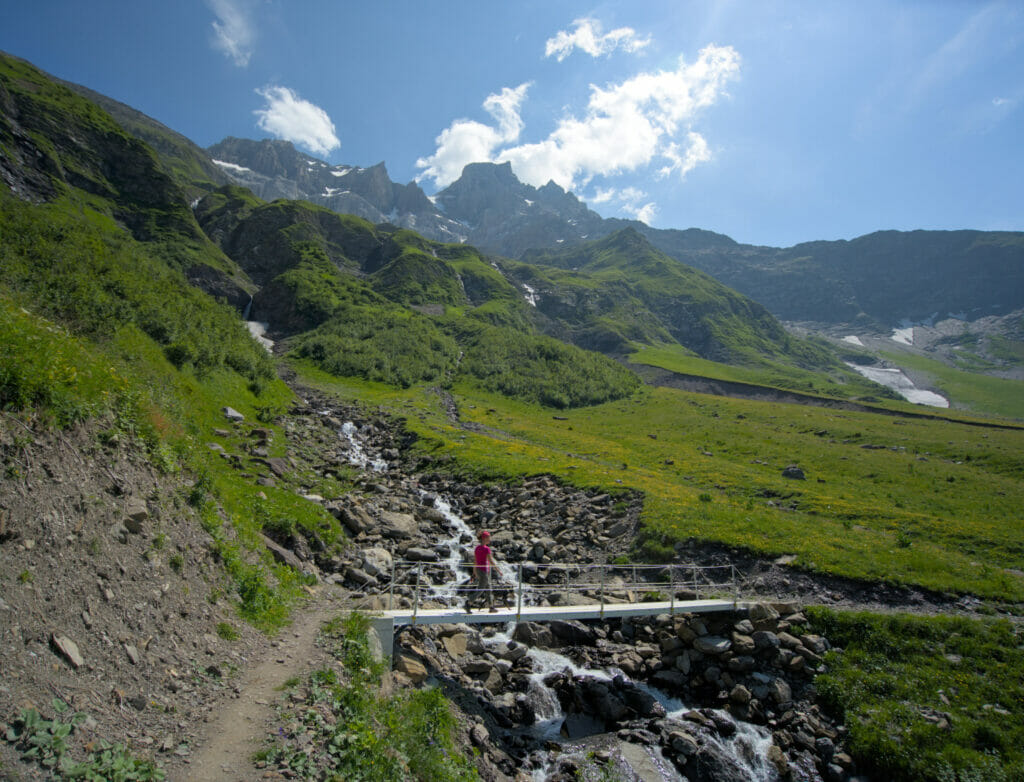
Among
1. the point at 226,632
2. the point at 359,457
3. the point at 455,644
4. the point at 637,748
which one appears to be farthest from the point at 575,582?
the point at 359,457

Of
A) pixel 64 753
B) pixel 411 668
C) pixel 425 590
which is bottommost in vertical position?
pixel 425 590

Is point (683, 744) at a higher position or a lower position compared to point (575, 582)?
lower

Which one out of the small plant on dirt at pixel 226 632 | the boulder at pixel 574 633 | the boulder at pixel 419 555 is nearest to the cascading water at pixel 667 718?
the boulder at pixel 574 633

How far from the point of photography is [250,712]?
10047 millimetres

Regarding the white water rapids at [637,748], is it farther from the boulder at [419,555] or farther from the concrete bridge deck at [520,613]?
the boulder at [419,555]

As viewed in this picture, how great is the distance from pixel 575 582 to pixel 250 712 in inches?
697

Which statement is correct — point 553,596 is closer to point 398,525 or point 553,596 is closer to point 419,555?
point 419,555

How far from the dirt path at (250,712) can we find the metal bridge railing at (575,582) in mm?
5634

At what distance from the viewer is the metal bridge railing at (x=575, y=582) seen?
20484mm

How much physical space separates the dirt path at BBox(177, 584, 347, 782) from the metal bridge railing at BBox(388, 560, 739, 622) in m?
5.63

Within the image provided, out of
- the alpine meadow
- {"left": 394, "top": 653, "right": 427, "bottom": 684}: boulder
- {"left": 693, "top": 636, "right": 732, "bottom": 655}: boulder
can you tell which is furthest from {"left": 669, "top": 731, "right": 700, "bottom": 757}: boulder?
{"left": 394, "top": 653, "right": 427, "bottom": 684}: boulder

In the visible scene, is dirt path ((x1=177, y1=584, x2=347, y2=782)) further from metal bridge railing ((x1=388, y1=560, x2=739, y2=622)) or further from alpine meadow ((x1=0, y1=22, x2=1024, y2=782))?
metal bridge railing ((x1=388, y1=560, x2=739, y2=622))

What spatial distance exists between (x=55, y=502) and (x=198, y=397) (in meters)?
24.7

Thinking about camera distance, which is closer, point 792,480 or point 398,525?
point 398,525
